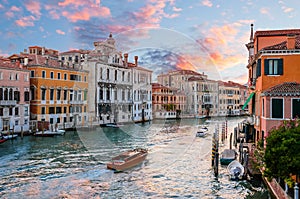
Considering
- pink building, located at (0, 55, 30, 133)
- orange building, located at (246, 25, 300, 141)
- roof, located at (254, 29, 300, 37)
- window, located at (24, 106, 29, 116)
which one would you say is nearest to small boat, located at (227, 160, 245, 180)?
orange building, located at (246, 25, 300, 141)

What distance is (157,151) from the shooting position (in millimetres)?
15266

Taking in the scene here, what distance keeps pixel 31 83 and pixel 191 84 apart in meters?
20.5

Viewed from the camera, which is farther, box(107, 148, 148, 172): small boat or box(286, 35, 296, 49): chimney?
box(107, 148, 148, 172): small boat

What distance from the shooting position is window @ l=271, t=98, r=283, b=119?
31.6 feet

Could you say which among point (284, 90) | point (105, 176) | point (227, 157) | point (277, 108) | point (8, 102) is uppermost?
point (284, 90)

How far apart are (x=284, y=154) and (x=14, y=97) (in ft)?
57.6

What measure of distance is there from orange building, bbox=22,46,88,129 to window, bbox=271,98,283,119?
16102mm

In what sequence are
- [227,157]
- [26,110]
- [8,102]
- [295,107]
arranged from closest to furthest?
[295,107], [227,157], [8,102], [26,110]

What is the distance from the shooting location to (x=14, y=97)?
20.3 meters

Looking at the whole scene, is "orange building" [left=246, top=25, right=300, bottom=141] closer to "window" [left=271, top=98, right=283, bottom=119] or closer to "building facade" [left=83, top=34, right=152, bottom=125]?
"window" [left=271, top=98, right=283, bottom=119]

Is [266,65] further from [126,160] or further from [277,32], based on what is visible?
[126,160]

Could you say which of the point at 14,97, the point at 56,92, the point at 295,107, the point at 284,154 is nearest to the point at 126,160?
the point at 295,107

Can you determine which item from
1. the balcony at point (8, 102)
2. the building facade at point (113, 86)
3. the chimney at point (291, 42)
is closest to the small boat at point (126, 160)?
the chimney at point (291, 42)

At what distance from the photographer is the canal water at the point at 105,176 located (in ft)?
28.9
